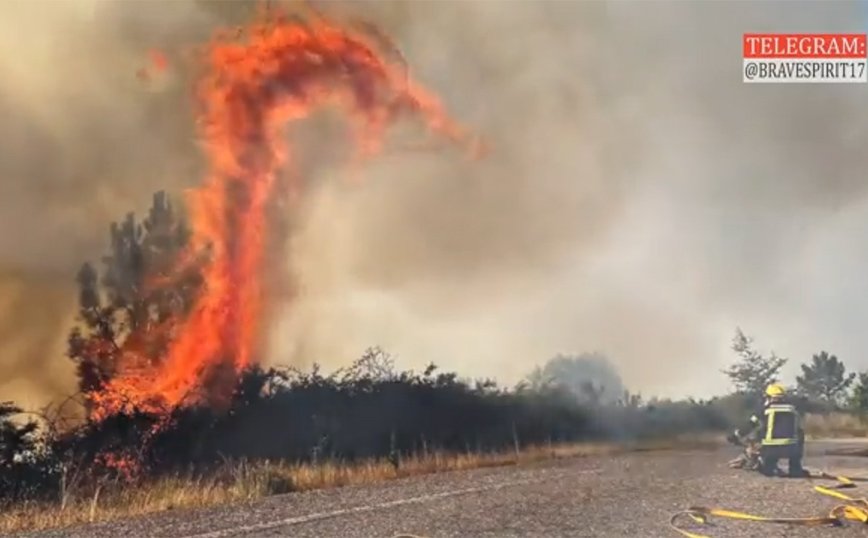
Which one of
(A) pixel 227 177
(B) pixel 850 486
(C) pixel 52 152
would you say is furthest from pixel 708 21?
(C) pixel 52 152

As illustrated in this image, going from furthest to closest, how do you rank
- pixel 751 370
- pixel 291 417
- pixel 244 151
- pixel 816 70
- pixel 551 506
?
pixel 244 151, pixel 291 417, pixel 816 70, pixel 751 370, pixel 551 506

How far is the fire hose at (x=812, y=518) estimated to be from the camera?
536 cm

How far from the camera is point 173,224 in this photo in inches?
262

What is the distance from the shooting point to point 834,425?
5.69 metres

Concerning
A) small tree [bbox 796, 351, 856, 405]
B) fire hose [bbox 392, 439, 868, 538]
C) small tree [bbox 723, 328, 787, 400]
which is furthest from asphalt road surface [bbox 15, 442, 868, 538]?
small tree [bbox 723, 328, 787, 400]

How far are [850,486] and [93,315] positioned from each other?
6028 millimetres

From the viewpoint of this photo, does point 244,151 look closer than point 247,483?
No

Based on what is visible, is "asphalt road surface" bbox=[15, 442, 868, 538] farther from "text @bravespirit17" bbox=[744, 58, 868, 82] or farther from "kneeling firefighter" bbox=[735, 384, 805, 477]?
"text @bravespirit17" bbox=[744, 58, 868, 82]

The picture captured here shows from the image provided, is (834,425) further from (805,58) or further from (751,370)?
(805,58)

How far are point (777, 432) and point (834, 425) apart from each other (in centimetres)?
41

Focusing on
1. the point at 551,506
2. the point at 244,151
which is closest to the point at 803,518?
the point at 551,506

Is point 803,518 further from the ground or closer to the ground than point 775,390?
closer to the ground

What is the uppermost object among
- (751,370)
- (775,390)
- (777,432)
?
(751,370)

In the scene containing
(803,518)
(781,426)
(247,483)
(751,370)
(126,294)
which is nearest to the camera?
(803,518)
